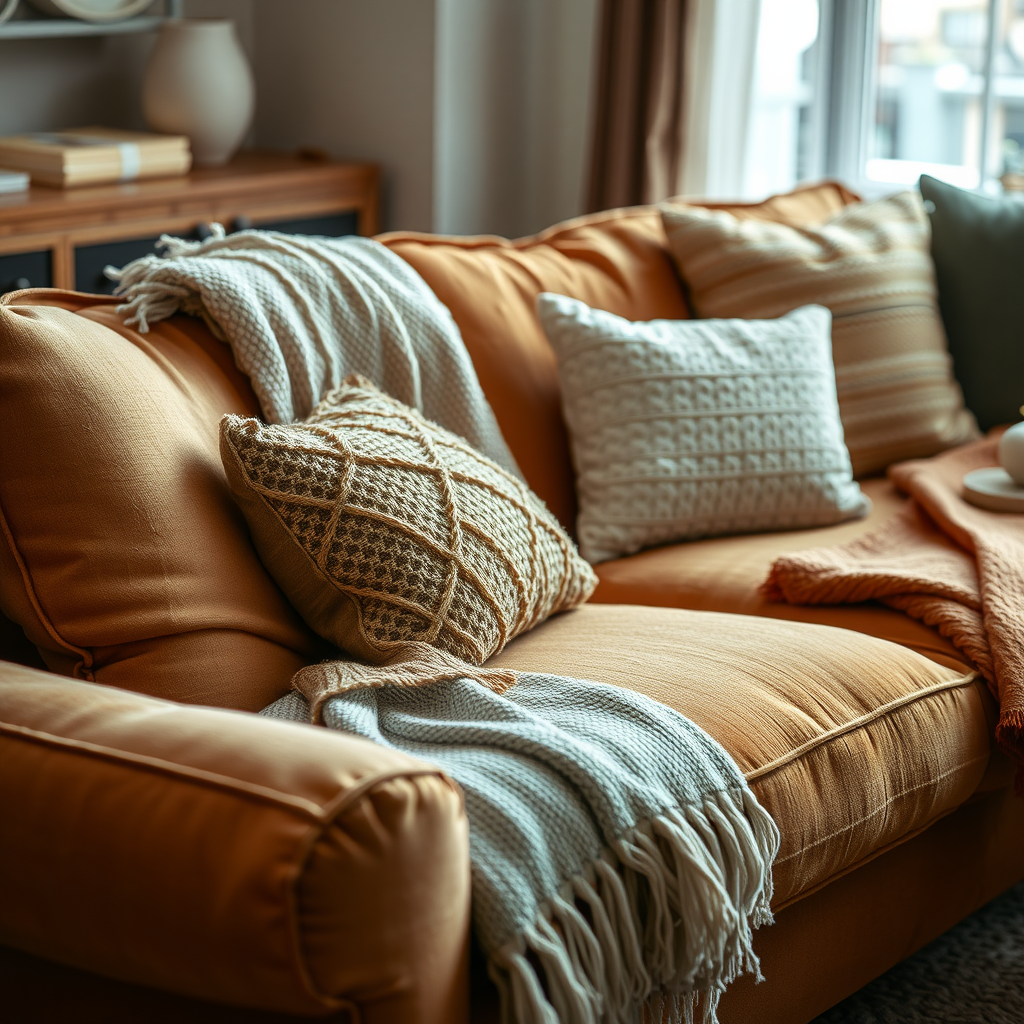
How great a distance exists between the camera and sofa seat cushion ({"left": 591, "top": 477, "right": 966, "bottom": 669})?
1552 millimetres

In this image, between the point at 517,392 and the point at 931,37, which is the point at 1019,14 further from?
the point at 517,392

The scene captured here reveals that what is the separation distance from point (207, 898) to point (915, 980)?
1036 millimetres

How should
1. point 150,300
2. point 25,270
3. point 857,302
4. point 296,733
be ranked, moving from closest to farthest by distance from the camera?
point 296,733
point 150,300
point 857,302
point 25,270

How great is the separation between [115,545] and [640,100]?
227 cm

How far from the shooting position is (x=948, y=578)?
1.58 metres

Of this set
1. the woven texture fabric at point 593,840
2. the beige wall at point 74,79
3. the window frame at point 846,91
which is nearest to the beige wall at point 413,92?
the beige wall at point 74,79

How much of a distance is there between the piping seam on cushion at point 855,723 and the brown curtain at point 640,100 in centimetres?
194

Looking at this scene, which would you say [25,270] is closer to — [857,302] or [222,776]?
[857,302]

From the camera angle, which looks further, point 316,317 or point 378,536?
point 316,317

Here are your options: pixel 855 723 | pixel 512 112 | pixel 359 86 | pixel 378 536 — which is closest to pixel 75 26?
pixel 359 86

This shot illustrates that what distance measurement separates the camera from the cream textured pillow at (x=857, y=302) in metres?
2.00

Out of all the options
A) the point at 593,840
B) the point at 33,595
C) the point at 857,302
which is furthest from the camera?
the point at 857,302

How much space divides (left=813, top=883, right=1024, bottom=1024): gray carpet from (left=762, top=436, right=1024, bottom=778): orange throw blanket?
298mm

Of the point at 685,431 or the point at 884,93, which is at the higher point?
the point at 884,93
